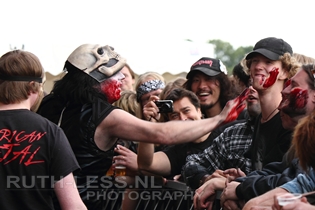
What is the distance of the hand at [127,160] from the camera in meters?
6.39

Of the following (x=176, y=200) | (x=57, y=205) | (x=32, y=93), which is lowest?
(x=176, y=200)

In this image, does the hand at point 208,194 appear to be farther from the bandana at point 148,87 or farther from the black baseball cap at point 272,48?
the bandana at point 148,87

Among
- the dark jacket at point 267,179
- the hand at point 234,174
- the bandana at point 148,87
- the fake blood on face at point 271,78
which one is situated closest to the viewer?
the dark jacket at point 267,179

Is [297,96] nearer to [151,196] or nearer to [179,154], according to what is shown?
[179,154]

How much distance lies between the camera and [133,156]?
650 centimetres

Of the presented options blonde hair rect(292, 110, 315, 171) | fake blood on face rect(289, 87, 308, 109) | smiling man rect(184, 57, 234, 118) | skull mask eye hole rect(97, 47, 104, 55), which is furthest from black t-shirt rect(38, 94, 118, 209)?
blonde hair rect(292, 110, 315, 171)

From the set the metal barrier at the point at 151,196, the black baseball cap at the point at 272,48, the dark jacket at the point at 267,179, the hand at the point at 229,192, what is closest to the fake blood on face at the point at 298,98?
the dark jacket at the point at 267,179

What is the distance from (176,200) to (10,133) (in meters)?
2.43

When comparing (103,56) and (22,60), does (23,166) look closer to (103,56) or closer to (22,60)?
(22,60)

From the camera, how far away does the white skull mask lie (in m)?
5.11

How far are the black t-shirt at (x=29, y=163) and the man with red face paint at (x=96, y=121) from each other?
66cm

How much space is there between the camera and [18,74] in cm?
437

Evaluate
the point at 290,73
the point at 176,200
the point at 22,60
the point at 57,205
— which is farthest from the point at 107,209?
the point at 290,73

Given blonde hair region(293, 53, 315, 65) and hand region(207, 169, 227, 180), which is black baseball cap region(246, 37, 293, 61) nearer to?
blonde hair region(293, 53, 315, 65)
